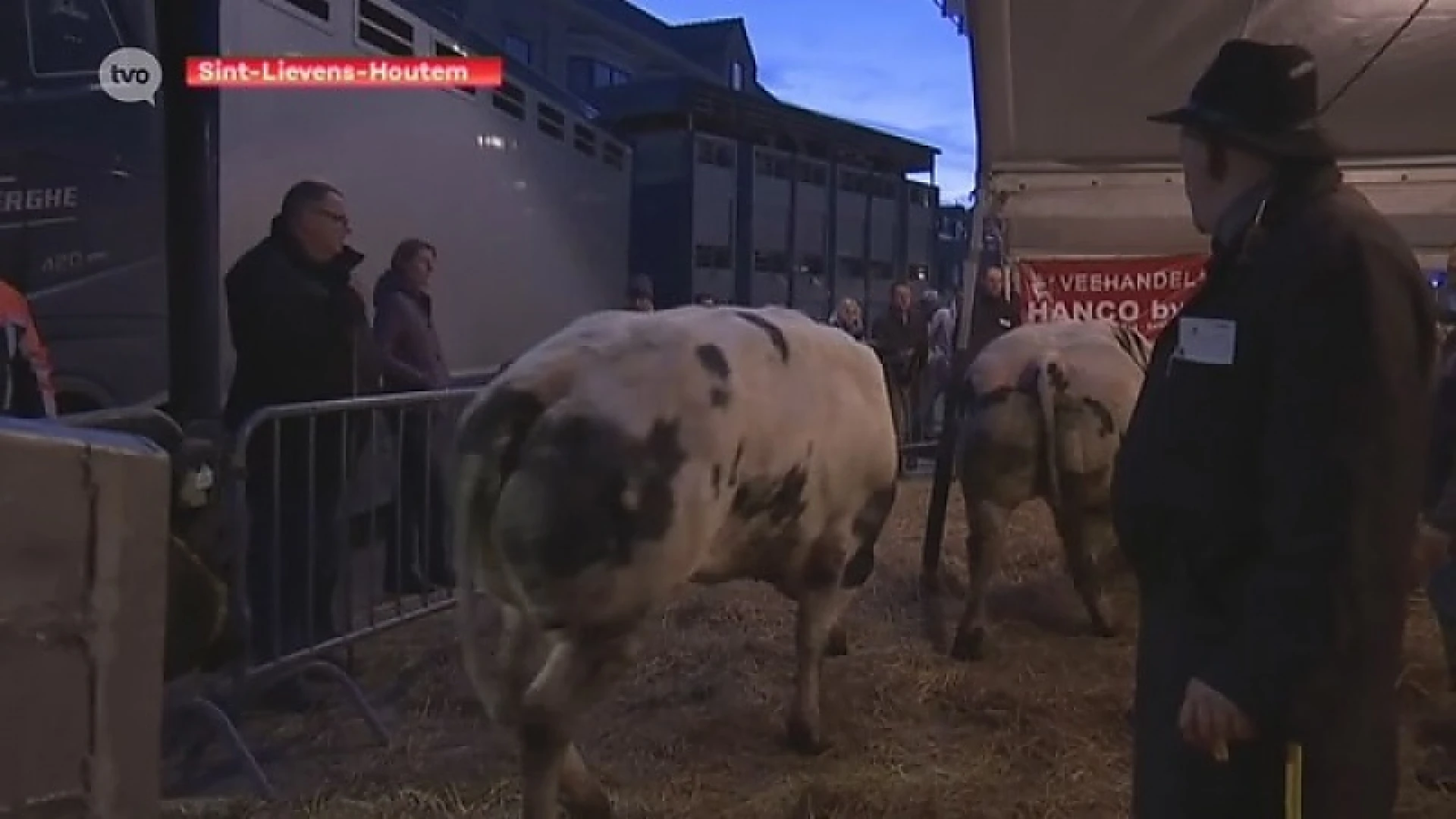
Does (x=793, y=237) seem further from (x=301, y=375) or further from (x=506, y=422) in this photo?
(x=506, y=422)

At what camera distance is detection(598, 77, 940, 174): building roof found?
1869cm

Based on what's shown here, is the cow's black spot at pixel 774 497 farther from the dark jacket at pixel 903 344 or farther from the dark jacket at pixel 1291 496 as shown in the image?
the dark jacket at pixel 903 344

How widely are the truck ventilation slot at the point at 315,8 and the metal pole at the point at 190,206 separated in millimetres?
822

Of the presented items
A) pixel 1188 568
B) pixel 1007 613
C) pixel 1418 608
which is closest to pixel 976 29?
pixel 1007 613

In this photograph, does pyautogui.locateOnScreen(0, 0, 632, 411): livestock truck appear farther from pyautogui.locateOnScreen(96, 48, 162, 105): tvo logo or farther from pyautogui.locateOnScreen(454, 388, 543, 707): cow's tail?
pyautogui.locateOnScreen(454, 388, 543, 707): cow's tail

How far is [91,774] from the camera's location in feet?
5.96

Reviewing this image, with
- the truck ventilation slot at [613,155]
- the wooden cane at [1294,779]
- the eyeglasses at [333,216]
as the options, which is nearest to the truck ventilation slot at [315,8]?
the eyeglasses at [333,216]

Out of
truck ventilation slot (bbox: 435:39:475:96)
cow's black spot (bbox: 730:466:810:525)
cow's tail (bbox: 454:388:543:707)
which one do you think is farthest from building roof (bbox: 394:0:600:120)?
cow's tail (bbox: 454:388:543:707)

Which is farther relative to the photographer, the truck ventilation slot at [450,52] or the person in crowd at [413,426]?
the truck ventilation slot at [450,52]

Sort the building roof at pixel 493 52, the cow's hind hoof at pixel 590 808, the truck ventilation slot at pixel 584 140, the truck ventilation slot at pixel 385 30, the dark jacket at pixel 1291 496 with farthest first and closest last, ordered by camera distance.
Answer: the truck ventilation slot at pixel 584 140 → the building roof at pixel 493 52 → the truck ventilation slot at pixel 385 30 → the cow's hind hoof at pixel 590 808 → the dark jacket at pixel 1291 496

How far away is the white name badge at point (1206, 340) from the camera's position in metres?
2.39

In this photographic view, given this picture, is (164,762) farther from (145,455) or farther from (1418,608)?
(1418,608)

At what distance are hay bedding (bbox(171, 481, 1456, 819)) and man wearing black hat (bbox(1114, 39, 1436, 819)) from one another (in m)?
2.08

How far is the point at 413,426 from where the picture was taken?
245 inches
